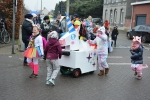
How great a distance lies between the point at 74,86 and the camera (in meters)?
6.45

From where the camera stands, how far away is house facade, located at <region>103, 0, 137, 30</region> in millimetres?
37431

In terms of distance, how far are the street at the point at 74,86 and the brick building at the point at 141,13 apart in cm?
2336

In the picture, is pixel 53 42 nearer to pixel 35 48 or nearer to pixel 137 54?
pixel 35 48

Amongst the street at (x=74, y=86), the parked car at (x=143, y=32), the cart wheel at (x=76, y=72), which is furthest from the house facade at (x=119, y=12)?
the cart wheel at (x=76, y=72)

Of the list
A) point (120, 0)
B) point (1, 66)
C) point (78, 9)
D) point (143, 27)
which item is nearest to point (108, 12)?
point (120, 0)

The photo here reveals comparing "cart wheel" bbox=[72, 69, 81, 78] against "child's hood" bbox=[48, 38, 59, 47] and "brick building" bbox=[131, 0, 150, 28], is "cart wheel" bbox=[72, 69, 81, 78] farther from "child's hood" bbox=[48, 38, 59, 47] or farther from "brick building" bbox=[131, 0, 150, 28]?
"brick building" bbox=[131, 0, 150, 28]

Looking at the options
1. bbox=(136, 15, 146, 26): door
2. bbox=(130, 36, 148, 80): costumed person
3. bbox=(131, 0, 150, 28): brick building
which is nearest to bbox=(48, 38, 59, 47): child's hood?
bbox=(130, 36, 148, 80): costumed person

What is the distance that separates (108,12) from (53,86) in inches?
1671

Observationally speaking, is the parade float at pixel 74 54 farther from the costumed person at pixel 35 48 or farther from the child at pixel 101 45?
the costumed person at pixel 35 48

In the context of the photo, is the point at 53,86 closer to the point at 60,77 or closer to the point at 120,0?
the point at 60,77

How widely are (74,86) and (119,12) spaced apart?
3671cm

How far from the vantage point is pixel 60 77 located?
24.0 ft

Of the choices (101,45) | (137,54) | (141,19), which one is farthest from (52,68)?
(141,19)

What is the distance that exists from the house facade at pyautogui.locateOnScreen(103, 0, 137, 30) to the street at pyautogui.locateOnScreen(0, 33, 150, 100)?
29432 mm
